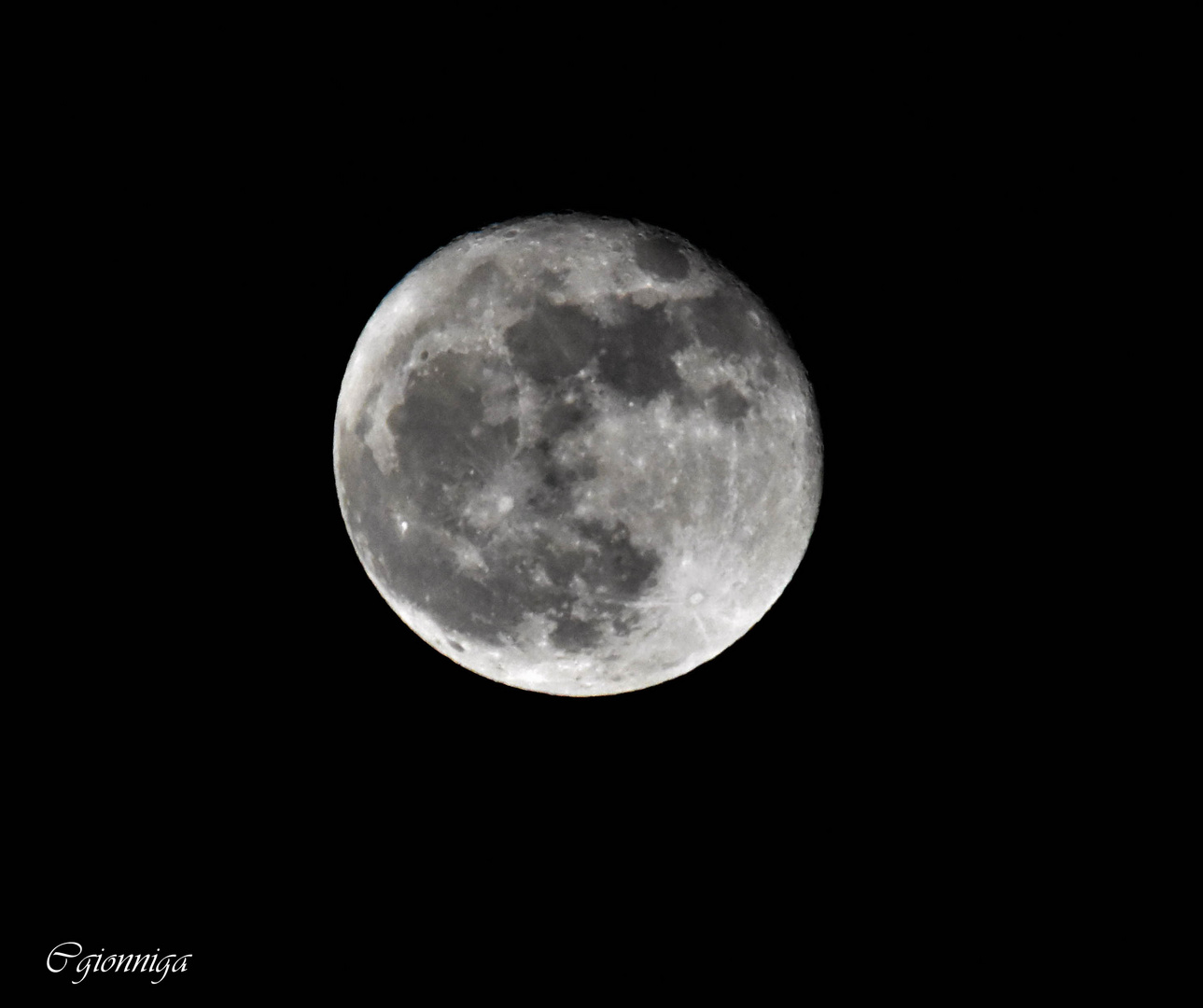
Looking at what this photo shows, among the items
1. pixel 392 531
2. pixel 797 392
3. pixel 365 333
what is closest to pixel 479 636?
pixel 392 531

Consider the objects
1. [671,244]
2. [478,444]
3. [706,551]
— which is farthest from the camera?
[671,244]

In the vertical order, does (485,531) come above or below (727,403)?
below

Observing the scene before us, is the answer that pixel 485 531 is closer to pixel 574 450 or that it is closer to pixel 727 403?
pixel 574 450

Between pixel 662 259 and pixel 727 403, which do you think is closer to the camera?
pixel 727 403

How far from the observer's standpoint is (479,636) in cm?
347

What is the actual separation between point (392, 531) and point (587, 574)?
0.83 metres

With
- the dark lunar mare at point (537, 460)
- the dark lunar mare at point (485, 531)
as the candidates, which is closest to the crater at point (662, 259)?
the dark lunar mare at point (537, 460)

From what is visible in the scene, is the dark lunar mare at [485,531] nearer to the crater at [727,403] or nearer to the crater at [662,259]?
the crater at [727,403]

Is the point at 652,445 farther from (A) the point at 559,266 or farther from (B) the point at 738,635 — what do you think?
(B) the point at 738,635

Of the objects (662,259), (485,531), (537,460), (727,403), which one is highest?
(662,259)

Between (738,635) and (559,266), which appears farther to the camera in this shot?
(738,635)

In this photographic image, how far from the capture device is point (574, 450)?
309 cm

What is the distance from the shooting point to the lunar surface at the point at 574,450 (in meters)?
3.12

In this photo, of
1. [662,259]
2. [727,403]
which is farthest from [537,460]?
[662,259]
